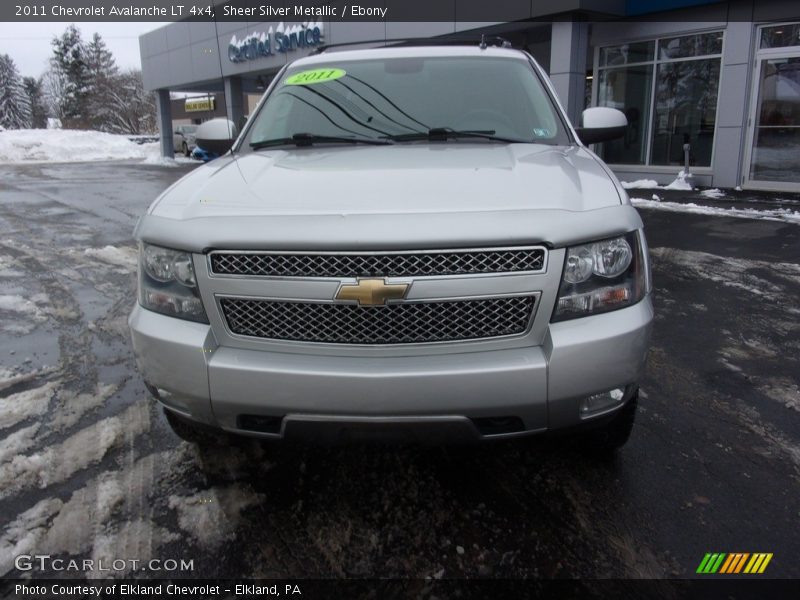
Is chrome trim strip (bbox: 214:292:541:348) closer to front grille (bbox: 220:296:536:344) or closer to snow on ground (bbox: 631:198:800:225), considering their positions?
front grille (bbox: 220:296:536:344)

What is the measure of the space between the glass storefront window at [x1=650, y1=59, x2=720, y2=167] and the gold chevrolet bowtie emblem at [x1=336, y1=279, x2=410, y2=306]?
13.3 m

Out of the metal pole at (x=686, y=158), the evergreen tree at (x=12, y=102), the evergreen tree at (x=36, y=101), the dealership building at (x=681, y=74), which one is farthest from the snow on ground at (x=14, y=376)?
the evergreen tree at (x=36, y=101)

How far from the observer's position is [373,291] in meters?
1.91

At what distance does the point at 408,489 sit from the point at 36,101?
97.7 m

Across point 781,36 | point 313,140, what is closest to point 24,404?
point 313,140

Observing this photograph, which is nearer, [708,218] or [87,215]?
[708,218]

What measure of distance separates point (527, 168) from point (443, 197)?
1.80 ft

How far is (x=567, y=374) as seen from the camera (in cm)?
193

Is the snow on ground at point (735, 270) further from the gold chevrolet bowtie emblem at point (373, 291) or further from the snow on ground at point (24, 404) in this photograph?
the snow on ground at point (24, 404)

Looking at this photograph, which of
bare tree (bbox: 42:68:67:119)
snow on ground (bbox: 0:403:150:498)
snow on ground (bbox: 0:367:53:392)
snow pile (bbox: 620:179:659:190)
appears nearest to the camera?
snow on ground (bbox: 0:403:150:498)

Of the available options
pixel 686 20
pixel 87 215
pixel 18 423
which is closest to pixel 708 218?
pixel 686 20

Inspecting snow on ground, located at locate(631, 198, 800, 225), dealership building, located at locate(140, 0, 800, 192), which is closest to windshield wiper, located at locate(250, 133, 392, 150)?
snow on ground, located at locate(631, 198, 800, 225)

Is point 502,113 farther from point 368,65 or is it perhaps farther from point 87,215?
point 87,215

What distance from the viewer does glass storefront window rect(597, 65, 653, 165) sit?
13.9 metres
